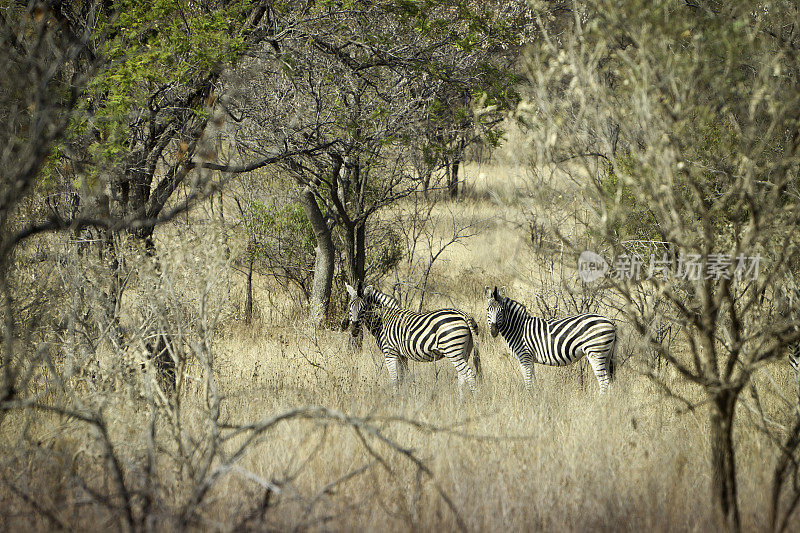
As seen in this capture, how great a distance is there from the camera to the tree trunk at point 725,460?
14.5 feet

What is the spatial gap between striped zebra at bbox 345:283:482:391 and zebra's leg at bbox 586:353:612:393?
1.42 m

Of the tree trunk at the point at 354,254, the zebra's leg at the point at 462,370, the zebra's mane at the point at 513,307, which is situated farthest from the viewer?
the tree trunk at the point at 354,254

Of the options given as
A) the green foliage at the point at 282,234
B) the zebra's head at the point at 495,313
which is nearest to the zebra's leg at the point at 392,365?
the zebra's head at the point at 495,313

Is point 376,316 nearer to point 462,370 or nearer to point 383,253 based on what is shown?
point 462,370

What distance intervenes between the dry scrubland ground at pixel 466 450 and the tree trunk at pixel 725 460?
0.94 feet

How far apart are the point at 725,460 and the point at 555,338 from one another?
14.3 feet

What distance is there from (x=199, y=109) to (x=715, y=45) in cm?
488

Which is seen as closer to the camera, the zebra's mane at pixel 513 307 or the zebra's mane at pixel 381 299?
the zebra's mane at pixel 513 307

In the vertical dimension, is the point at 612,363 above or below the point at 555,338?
below

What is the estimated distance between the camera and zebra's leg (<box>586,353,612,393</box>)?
8578 mm

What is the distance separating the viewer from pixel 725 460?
4.50 m

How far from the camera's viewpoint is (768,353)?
4.02 metres

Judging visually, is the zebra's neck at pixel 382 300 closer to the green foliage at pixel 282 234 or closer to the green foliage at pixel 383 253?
the green foliage at pixel 383 253

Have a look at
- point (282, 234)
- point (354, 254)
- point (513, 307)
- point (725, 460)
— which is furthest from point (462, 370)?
point (282, 234)
